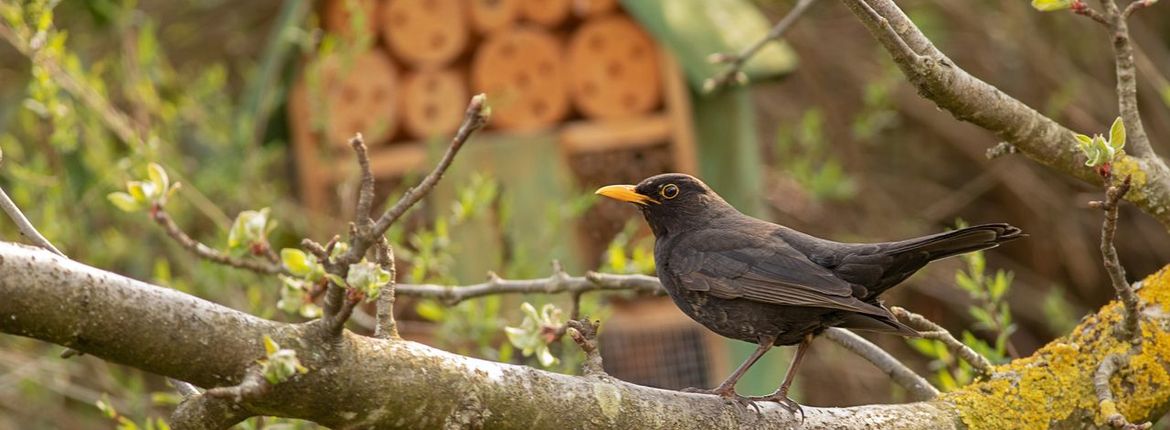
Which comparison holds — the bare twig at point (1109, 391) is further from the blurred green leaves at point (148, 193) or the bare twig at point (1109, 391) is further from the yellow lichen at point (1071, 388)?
the blurred green leaves at point (148, 193)

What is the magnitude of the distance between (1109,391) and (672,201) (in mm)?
1619

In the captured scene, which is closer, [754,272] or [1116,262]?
[1116,262]

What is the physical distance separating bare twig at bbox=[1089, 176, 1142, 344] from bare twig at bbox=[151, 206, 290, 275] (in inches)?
76.2

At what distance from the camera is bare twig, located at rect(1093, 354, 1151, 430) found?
2609 millimetres

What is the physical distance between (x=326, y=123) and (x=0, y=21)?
4.41 ft

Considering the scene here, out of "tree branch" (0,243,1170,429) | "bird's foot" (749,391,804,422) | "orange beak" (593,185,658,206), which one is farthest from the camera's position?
"orange beak" (593,185,658,206)

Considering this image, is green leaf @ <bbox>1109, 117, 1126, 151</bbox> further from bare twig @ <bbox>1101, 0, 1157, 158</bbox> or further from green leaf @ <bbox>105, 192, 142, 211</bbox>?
green leaf @ <bbox>105, 192, 142, 211</bbox>

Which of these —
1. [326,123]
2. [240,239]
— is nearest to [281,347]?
[240,239]

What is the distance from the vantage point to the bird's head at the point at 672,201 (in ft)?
13.3

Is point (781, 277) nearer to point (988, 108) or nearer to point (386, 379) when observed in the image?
point (988, 108)

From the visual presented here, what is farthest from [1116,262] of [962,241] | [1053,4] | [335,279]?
[335,279]

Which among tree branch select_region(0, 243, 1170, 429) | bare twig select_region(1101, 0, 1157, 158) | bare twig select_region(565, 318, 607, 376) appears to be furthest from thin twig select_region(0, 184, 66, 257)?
bare twig select_region(1101, 0, 1157, 158)

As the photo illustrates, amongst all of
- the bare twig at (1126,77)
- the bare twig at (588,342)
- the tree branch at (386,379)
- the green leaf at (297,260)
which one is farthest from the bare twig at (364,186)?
the bare twig at (1126,77)

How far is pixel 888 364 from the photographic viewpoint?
10.8 ft
